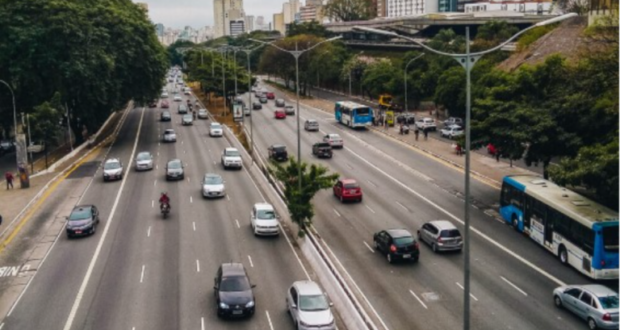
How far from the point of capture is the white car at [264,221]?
115 feet

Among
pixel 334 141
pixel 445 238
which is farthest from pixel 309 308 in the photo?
pixel 334 141

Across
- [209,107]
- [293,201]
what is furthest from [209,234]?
[209,107]

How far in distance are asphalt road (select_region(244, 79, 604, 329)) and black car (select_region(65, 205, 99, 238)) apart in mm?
11901

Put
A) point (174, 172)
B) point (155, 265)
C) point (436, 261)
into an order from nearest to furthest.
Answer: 1. point (155, 265)
2. point (436, 261)
3. point (174, 172)

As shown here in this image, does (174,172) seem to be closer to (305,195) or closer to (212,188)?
(212,188)

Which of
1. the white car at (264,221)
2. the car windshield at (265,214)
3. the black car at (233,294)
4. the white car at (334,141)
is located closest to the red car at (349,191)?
the white car at (264,221)

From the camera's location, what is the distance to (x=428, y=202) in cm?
4178

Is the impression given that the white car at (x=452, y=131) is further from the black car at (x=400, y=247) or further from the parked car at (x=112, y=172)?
the black car at (x=400, y=247)

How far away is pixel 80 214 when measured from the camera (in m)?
36.0

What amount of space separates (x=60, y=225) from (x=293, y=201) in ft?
45.3

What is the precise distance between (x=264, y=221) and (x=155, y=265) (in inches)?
261

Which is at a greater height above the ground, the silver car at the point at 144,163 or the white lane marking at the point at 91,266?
the silver car at the point at 144,163

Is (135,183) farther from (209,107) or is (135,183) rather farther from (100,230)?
(209,107)

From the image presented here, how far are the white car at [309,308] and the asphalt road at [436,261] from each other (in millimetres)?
2251
